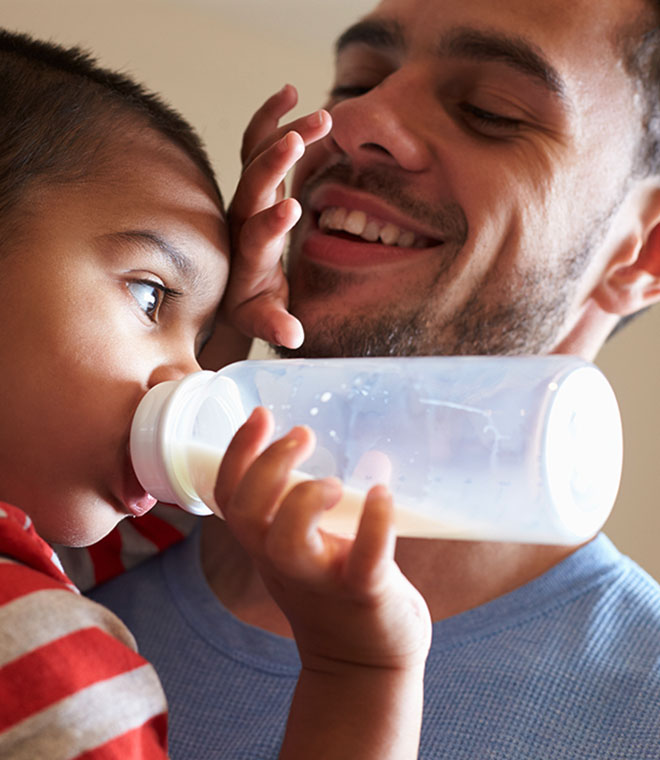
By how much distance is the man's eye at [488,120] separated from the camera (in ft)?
4.07

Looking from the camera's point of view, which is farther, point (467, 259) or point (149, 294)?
point (467, 259)

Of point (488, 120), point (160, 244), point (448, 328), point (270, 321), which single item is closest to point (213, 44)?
point (488, 120)

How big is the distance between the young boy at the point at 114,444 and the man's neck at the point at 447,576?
412 mm

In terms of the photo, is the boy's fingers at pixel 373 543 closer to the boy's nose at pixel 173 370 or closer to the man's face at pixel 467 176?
the boy's nose at pixel 173 370

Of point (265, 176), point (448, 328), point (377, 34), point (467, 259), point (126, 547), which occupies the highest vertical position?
point (377, 34)

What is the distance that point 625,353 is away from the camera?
7.37 ft

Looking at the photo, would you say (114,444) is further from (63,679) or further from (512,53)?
(512,53)

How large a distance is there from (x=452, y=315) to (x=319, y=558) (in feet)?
2.20

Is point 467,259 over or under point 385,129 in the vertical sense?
under

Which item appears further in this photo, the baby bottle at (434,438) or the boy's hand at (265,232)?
the boy's hand at (265,232)

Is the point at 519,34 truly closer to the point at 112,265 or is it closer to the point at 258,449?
the point at 112,265

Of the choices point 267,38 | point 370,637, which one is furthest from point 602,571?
point 267,38

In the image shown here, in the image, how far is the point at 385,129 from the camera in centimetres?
120

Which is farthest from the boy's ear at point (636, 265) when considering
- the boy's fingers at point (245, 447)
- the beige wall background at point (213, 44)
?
the beige wall background at point (213, 44)
